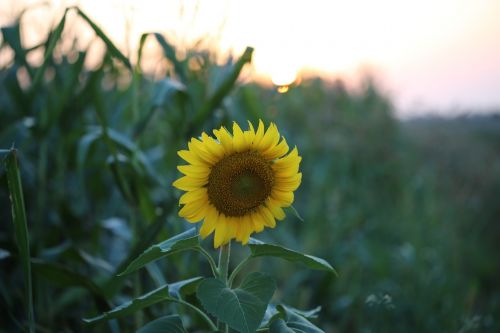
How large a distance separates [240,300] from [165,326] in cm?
18

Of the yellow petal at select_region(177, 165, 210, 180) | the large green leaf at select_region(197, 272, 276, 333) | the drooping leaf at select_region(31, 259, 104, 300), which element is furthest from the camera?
the drooping leaf at select_region(31, 259, 104, 300)

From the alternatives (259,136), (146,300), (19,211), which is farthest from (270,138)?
(19,211)

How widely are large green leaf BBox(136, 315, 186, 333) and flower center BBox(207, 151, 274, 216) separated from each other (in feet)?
0.77

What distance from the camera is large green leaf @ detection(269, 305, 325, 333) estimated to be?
1004 millimetres

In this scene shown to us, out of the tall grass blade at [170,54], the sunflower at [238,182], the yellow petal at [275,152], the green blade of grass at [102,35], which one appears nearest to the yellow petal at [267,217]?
the sunflower at [238,182]

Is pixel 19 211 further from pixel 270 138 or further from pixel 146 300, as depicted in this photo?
pixel 270 138

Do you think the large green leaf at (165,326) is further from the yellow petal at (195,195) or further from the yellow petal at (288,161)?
the yellow petal at (288,161)

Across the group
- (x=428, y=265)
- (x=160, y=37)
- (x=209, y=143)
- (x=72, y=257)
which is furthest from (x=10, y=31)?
(x=428, y=265)

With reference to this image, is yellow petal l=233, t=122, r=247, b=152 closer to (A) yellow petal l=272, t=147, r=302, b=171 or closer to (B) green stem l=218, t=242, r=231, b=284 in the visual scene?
(A) yellow petal l=272, t=147, r=302, b=171

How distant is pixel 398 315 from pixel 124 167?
117cm

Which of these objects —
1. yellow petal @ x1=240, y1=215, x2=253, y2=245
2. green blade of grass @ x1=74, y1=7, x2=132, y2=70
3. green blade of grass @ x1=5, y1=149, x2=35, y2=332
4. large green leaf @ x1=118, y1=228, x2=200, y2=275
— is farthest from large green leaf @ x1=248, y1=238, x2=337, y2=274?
green blade of grass @ x1=74, y1=7, x2=132, y2=70

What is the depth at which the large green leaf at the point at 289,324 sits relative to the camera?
1004 mm

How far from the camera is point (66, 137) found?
201 centimetres

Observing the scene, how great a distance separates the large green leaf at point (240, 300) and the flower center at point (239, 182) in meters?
0.14
